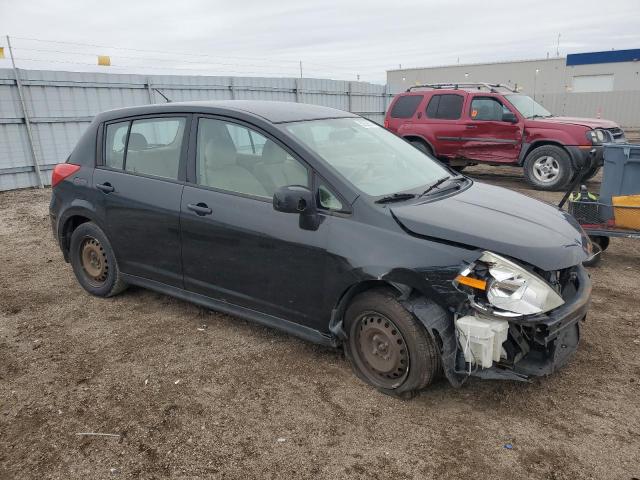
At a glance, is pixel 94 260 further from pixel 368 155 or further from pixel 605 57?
pixel 605 57

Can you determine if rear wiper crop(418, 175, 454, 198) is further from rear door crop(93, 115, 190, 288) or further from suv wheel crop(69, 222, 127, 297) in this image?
suv wheel crop(69, 222, 127, 297)

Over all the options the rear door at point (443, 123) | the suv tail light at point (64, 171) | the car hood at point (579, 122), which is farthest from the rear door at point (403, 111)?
the suv tail light at point (64, 171)

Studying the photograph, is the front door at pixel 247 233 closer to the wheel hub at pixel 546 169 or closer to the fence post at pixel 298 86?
the wheel hub at pixel 546 169

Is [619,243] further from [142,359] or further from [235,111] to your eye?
[142,359]

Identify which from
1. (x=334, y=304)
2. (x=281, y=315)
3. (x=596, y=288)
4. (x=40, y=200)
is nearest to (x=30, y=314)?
(x=281, y=315)

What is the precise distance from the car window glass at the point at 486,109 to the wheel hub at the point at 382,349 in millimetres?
8447

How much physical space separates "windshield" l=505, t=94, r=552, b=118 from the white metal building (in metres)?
17.9

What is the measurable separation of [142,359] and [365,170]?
211cm

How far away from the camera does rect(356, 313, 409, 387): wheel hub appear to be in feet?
9.85

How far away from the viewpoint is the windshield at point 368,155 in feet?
11.1

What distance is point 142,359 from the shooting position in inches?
146

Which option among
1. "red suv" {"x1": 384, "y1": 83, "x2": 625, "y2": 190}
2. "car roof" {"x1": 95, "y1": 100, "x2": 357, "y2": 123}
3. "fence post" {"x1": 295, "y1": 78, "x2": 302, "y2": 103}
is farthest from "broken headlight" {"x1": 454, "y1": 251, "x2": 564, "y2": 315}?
"fence post" {"x1": 295, "y1": 78, "x2": 302, "y2": 103}

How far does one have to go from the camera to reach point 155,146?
423 centimetres

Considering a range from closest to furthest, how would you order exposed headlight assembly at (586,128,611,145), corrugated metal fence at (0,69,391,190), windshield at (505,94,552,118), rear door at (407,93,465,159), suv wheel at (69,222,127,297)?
1. suv wheel at (69,222,127,297)
2. exposed headlight assembly at (586,128,611,145)
3. windshield at (505,94,552,118)
4. corrugated metal fence at (0,69,391,190)
5. rear door at (407,93,465,159)
